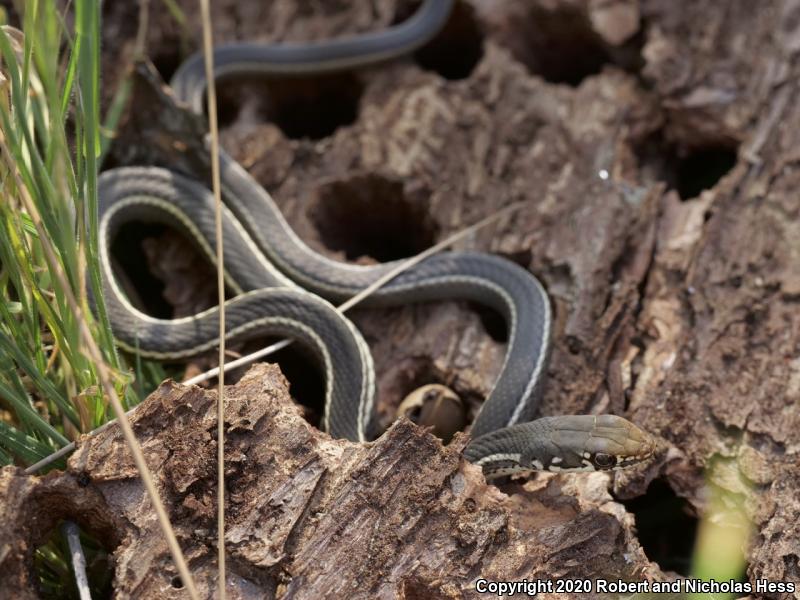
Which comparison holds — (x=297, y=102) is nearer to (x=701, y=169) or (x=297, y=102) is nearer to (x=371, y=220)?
(x=371, y=220)

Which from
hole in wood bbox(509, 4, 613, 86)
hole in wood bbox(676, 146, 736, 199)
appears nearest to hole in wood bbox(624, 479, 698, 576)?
hole in wood bbox(676, 146, 736, 199)

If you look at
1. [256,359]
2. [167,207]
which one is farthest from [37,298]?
[167,207]

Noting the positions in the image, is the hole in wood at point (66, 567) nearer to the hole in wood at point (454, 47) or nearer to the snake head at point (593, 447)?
the snake head at point (593, 447)

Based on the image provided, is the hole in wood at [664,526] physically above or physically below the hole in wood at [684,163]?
below

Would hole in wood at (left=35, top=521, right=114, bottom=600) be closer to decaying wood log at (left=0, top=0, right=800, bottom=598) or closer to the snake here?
decaying wood log at (left=0, top=0, right=800, bottom=598)

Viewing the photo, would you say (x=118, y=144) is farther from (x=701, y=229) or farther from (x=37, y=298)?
(x=701, y=229)

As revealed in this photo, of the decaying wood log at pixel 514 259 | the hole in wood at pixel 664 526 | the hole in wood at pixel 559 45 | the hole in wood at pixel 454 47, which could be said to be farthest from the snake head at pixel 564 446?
the hole in wood at pixel 454 47
